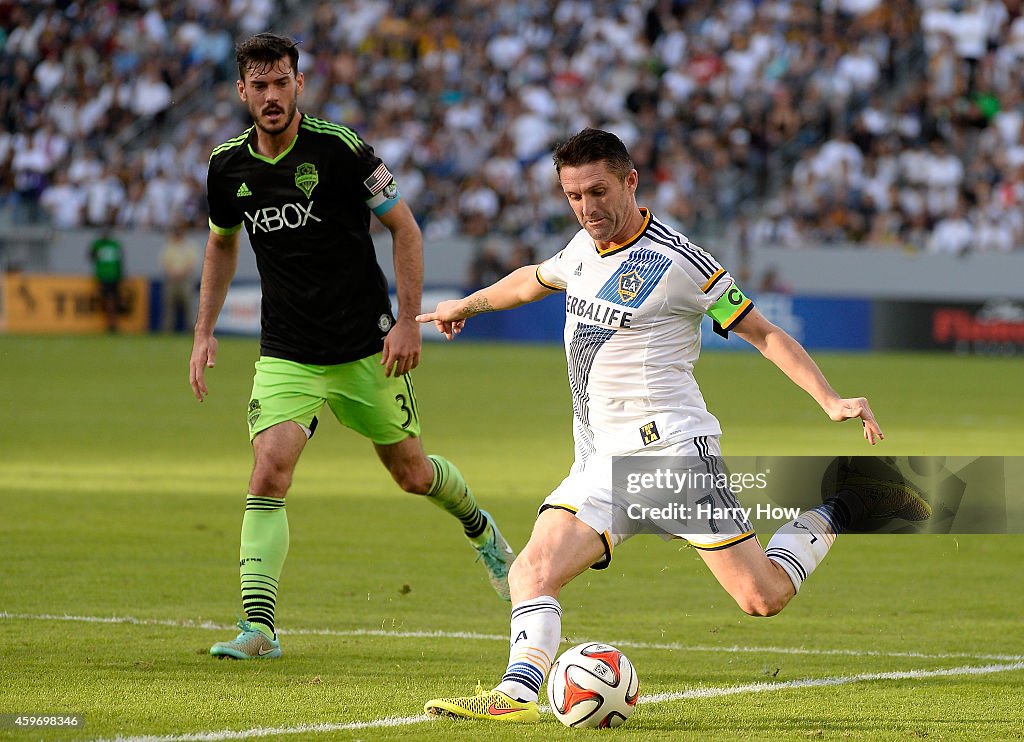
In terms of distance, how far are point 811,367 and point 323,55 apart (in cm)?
3083

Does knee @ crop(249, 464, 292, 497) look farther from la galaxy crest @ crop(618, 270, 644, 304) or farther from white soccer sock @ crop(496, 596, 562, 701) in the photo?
Result: la galaxy crest @ crop(618, 270, 644, 304)

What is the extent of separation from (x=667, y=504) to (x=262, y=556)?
2.01 m

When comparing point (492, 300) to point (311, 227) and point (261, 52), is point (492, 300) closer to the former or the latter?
point (311, 227)

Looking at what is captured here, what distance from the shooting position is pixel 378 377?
7.34 m

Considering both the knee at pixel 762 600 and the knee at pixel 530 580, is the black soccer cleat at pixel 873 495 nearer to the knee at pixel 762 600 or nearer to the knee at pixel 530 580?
the knee at pixel 762 600

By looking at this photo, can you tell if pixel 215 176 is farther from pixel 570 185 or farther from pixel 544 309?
pixel 544 309

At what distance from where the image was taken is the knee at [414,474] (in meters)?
7.62

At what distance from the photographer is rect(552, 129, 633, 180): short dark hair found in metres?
5.52

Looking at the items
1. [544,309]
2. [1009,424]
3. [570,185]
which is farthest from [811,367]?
[544,309]

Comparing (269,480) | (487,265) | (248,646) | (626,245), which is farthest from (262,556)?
(487,265)

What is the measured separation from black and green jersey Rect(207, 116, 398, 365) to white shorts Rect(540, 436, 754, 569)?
6.37ft

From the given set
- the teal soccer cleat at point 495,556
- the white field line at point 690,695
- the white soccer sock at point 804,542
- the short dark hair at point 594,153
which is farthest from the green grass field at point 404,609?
the short dark hair at point 594,153

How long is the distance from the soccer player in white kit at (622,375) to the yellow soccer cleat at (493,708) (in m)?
0.05

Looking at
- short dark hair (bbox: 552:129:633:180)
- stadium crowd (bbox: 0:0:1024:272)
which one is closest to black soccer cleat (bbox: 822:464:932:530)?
short dark hair (bbox: 552:129:633:180)
